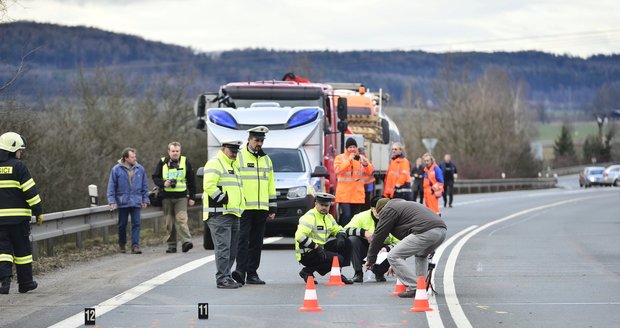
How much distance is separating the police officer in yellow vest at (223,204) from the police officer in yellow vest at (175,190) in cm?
584

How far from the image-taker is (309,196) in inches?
851

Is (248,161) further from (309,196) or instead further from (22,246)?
(309,196)

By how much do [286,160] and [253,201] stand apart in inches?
263

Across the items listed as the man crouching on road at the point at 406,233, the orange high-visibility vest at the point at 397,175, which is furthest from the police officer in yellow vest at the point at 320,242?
the orange high-visibility vest at the point at 397,175

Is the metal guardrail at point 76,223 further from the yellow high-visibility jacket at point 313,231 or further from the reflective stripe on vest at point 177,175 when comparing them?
the yellow high-visibility jacket at point 313,231

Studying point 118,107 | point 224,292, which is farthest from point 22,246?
point 118,107

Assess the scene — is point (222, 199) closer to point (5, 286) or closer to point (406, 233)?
point (406, 233)

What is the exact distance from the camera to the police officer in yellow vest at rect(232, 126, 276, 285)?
51.6 feet

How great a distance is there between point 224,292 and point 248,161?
1.90 m

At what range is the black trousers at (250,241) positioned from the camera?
51.9ft

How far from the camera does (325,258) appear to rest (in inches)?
618

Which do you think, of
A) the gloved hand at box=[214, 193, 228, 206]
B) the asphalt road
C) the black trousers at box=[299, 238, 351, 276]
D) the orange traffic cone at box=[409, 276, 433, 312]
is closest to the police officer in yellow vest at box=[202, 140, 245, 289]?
the gloved hand at box=[214, 193, 228, 206]

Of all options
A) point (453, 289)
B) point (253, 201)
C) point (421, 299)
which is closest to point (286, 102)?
point (253, 201)

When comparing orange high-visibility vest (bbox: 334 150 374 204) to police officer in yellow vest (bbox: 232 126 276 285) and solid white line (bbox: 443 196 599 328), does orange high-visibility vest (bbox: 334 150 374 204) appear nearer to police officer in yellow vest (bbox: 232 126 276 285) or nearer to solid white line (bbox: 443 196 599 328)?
solid white line (bbox: 443 196 599 328)
